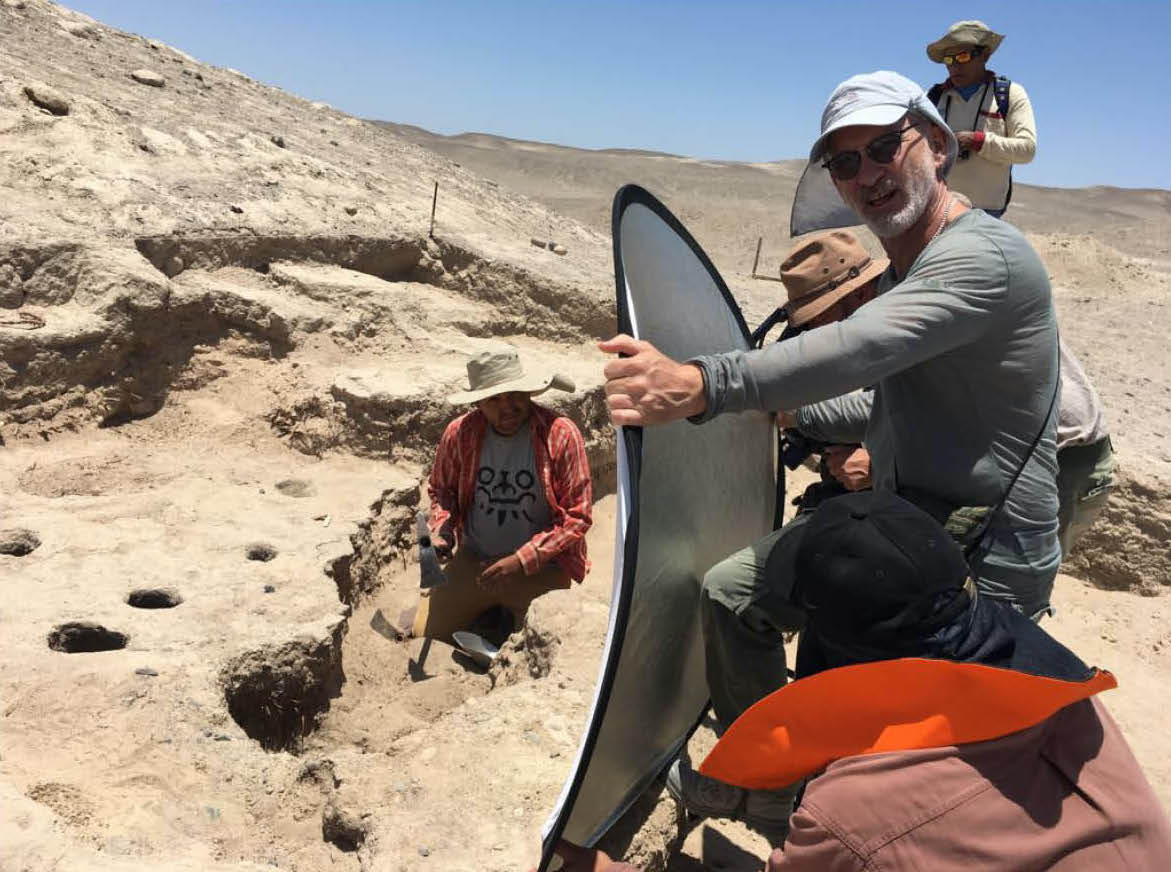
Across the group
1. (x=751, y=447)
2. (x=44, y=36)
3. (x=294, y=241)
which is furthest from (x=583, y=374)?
(x=44, y=36)

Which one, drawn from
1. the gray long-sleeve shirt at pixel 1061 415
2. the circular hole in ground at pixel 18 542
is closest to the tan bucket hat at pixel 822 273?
the gray long-sleeve shirt at pixel 1061 415

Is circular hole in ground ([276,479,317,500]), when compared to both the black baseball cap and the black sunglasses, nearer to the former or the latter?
the black sunglasses

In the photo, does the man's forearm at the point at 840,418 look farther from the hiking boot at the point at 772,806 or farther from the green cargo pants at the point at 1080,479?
the hiking boot at the point at 772,806

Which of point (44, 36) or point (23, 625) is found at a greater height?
point (44, 36)

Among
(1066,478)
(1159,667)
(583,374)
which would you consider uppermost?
(1066,478)

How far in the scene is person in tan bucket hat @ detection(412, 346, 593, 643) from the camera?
412 cm

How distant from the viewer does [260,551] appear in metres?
4.17

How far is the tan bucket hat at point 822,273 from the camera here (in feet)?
11.3

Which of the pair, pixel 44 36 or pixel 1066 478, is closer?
pixel 1066 478

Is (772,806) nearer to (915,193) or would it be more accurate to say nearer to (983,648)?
(983,648)

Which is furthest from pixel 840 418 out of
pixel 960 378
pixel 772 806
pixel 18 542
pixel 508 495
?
pixel 18 542

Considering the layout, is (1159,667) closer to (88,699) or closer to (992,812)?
(992,812)

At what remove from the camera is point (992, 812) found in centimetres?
153

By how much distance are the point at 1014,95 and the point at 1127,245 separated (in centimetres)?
2657
